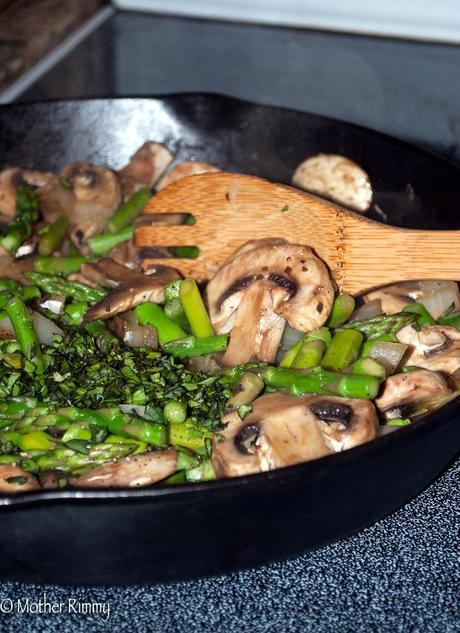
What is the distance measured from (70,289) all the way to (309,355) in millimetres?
909

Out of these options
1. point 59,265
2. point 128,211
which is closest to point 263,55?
point 128,211

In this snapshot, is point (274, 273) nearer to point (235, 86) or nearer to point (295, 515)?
point (295, 515)

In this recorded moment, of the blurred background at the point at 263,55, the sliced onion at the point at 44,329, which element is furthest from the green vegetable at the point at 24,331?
the blurred background at the point at 263,55

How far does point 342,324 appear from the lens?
9.30ft

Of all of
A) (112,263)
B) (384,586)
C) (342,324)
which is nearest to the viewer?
(384,586)

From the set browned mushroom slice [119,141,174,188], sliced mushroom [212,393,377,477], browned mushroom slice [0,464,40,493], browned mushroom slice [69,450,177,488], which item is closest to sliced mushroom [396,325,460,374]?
sliced mushroom [212,393,377,477]

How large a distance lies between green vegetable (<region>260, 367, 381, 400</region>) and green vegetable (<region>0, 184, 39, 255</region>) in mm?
1264

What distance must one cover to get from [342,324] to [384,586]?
2.85 ft

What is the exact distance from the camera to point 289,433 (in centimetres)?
223

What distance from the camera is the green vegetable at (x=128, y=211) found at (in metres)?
3.52

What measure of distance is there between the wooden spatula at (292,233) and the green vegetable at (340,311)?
7 cm

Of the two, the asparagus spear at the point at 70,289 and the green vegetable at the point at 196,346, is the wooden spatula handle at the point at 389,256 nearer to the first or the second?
the green vegetable at the point at 196,346

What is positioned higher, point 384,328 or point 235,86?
point 384,328

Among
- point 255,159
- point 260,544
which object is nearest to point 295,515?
point 260,544
